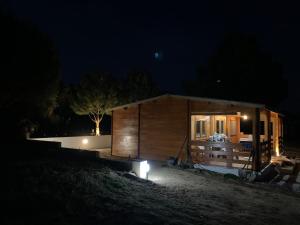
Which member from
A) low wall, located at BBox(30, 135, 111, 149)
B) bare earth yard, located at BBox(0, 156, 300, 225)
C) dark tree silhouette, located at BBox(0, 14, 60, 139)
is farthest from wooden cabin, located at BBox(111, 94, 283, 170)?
dark tree silhouette, located at BBox(0, 14, 60, 139)

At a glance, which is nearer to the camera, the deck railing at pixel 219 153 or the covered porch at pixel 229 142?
the covered porch at pixel 229 142

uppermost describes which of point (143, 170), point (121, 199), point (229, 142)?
point (229, 142)

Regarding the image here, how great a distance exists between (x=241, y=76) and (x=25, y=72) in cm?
2590

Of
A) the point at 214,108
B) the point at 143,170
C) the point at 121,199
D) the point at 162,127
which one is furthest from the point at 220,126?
the point at 121,199

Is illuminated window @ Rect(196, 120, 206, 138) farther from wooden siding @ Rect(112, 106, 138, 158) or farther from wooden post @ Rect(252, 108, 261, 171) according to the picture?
wooden post @ Rect(252, 108, 261, 171)

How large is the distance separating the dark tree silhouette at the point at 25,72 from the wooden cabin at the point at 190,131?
4.26m

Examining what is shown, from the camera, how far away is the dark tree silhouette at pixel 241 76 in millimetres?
35562

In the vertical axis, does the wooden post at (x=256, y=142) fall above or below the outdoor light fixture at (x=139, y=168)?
above

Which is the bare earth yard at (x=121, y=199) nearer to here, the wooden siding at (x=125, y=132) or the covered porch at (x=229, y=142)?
the covered porch at (x=229, y=142)

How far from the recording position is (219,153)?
14.6m

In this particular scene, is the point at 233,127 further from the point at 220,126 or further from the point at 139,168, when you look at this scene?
the point at 139,168

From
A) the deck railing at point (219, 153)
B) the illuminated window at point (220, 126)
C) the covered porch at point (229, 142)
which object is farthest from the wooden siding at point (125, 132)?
the illuminated window at point (220, 126)

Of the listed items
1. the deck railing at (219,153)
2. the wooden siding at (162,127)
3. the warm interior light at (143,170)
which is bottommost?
the warm interior light at (143,170)

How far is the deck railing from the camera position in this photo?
14094mm
